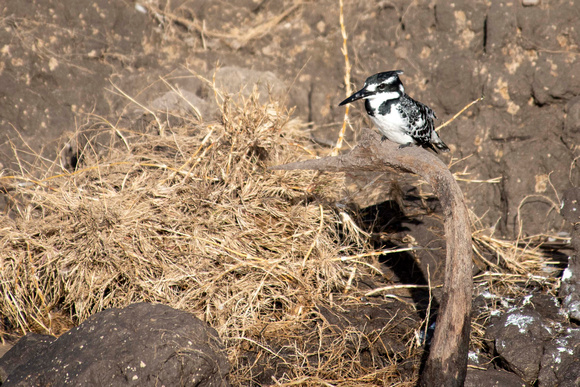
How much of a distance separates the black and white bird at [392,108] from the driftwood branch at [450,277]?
176 millimetres

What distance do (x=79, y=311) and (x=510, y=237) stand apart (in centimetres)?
334

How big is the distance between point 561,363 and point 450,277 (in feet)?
2.63

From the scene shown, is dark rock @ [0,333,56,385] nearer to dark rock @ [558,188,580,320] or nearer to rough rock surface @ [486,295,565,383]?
rough rock surface @ [486,295,565,383]

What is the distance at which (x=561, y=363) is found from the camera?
285 cm

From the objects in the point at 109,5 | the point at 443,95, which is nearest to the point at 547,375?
the point at 443,95

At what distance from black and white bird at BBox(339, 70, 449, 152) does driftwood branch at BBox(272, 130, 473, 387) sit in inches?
6.9

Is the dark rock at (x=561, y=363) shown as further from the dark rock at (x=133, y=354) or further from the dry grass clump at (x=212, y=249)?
the dark rock at (x=133, y=354)

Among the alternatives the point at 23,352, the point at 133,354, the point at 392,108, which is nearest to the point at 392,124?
the point at 392,108

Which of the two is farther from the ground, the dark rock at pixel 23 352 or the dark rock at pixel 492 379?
the dark rock at pixel 23 352

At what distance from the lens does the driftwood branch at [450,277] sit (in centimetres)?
267

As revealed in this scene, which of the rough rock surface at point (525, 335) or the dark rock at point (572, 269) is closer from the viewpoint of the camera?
the rough rock surface at point (525, 335)

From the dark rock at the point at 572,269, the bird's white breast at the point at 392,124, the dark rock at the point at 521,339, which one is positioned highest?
the bird's white breast at the point at 392,124

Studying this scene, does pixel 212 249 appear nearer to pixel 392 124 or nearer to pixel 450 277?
pixel 392 124

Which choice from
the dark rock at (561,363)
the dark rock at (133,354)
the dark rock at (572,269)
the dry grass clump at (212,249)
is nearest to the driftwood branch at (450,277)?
the dry grass clump at (212,249)
